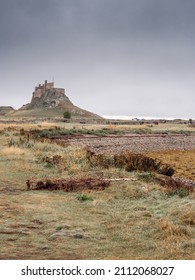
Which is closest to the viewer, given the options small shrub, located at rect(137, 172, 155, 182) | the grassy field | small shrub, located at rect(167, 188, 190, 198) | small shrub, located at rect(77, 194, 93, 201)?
the grassy field

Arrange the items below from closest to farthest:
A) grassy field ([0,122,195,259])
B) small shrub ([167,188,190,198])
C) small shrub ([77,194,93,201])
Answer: grassy field ([0,122,195,259]) → small shrub ([167,188,190,198]) → small shrub ([77,194,93,201])

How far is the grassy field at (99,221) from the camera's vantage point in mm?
8047

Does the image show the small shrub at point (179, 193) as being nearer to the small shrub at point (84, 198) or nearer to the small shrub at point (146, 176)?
the small shrub at point (84, 198)

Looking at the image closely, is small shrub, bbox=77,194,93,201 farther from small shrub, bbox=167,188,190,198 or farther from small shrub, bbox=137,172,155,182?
small shrub, bbox=137,172,155,182

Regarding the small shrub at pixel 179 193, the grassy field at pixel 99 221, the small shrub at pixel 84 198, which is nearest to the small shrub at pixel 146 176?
the grassy field at pixel 99 221

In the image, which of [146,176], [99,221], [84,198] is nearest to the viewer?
[99,221]

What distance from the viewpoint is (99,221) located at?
10289 millimetres

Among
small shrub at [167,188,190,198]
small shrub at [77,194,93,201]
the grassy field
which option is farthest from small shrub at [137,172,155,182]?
small shrub at [77,194,93,201]

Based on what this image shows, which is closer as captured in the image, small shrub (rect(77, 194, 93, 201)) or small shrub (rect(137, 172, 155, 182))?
small shrub (rect(77, 194, 93, 201))

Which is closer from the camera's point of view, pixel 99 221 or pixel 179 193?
pixel 99 221

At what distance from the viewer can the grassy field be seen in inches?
317

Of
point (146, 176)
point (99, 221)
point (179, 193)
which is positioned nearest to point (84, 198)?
point (99, 221)

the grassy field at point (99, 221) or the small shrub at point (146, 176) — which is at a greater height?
the small shrub at point (146, 176)

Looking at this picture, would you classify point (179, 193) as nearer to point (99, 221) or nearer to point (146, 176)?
point (99, 221)
